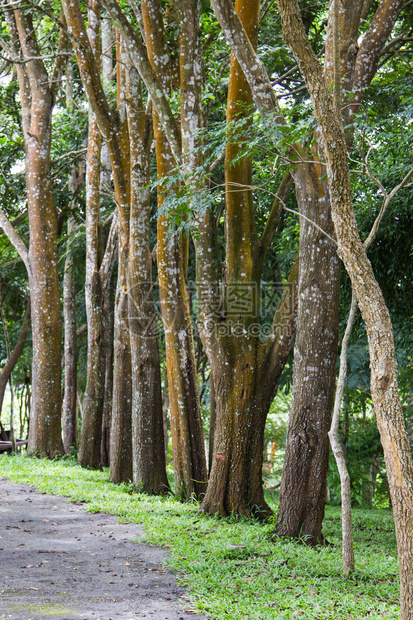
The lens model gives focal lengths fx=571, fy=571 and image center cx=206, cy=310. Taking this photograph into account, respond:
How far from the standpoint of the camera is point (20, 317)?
1802cm

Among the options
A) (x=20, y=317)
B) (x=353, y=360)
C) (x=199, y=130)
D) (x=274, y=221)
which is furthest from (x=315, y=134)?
(x=20, y=317)

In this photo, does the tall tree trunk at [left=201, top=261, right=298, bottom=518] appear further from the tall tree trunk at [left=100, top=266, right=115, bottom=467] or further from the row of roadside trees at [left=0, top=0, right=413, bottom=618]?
the tall tree trunk at [left=100, top=266, right=115, bottom=467]

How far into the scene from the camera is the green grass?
3863 millimetres

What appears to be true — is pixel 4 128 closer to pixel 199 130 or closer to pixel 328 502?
pixel 199 130

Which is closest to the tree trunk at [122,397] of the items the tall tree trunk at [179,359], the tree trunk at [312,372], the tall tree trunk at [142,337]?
the tall tree trunk at [142,337]

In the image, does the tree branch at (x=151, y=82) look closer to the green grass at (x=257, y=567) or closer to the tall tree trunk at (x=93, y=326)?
the tall tree trunk at (x=93, y=326)

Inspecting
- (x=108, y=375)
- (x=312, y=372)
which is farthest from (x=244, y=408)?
(x=108, y=375)

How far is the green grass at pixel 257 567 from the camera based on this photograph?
386 cm

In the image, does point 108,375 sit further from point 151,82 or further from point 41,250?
point 151,82

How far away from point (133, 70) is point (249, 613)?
7767 millimetres

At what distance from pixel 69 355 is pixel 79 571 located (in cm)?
873

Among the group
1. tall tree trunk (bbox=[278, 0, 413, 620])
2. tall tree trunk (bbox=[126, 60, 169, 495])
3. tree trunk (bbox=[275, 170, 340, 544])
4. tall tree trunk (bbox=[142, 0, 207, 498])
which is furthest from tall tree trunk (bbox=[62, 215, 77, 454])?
tall tree trunk (bbox=[278, 0, 413, 620])

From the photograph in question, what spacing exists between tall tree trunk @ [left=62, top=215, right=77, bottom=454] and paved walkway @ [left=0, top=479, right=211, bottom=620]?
6227 mm

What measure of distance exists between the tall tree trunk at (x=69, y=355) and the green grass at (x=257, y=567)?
17.5 ft
